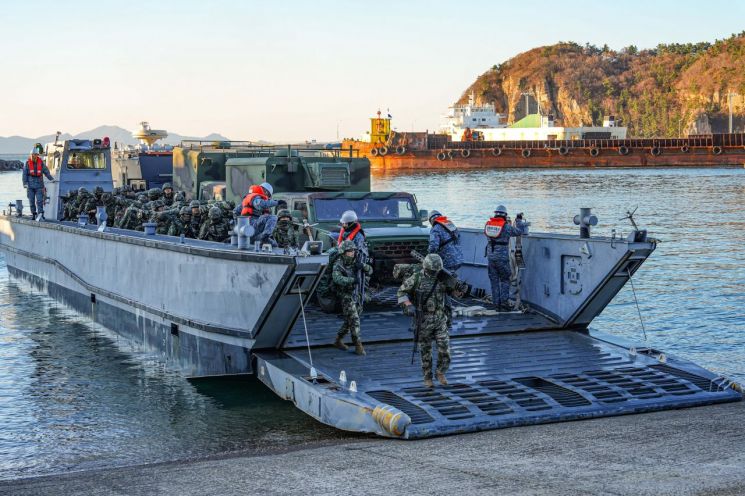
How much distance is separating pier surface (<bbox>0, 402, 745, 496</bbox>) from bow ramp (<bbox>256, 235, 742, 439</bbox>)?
14.1 inches

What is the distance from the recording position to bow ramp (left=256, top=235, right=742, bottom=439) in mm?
10539

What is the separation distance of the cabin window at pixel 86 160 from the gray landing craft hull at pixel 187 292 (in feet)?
8.23

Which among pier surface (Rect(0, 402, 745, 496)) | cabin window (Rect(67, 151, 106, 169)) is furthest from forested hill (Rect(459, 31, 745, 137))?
pier surface (Rect(0, 402, 745, 496))

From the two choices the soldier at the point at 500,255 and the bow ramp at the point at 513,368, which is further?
the soldier at the point at 500,255

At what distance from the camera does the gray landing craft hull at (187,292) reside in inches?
480

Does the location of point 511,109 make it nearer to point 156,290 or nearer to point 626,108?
point 626,108

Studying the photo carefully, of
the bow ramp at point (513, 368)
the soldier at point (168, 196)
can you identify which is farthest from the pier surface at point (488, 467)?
the soldier at point (168, 196)

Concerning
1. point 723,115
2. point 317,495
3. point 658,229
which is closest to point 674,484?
point 317,495

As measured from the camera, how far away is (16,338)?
19.2 m

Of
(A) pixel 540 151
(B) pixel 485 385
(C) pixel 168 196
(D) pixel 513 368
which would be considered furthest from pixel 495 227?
(A) pixel 540 151

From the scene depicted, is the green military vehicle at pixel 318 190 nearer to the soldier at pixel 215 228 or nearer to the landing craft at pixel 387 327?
the landing craft at pixel 387 327

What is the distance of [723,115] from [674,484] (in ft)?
489

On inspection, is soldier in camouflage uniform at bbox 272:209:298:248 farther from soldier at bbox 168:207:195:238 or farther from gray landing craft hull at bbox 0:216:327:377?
soldier at bbox 168:207:195:238

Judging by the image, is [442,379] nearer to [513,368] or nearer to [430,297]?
[430,297]
